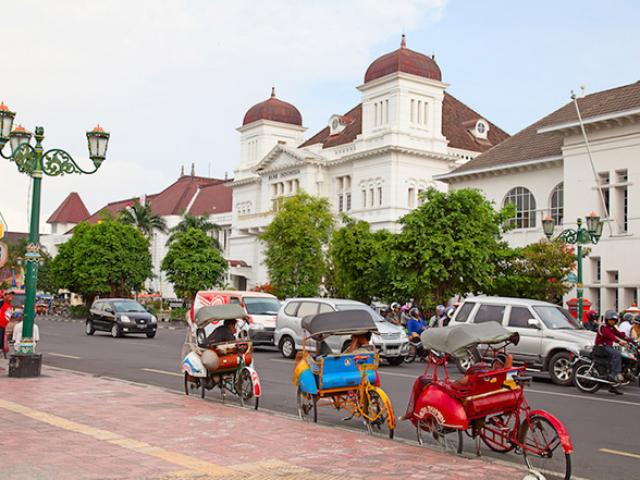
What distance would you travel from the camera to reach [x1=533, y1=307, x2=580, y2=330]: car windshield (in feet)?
61.6

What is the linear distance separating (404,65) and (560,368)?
4650cm

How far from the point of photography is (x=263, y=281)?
7650cm

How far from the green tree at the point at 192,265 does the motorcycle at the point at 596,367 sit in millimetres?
40681

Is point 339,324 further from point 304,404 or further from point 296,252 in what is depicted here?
point 296,252

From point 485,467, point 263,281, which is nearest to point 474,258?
point 485,467

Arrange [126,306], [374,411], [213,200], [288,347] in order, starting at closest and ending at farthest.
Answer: [374,411] < [288,347] < [126,306] < [213,200]

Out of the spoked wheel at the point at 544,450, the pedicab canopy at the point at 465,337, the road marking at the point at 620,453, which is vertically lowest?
the road marking at the point at 620,453

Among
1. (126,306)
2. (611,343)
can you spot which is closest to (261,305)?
(126,306)

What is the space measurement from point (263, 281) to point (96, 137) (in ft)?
196

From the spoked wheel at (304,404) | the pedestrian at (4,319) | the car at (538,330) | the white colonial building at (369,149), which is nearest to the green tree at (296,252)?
the white colonial building at (369,149)

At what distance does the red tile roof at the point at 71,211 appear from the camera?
133000mm

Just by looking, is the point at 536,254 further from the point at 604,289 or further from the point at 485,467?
the point at 485,467

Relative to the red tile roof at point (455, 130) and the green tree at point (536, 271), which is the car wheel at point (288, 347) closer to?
the green tree at point (536, 271)

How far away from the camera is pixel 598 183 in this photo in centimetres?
3612
